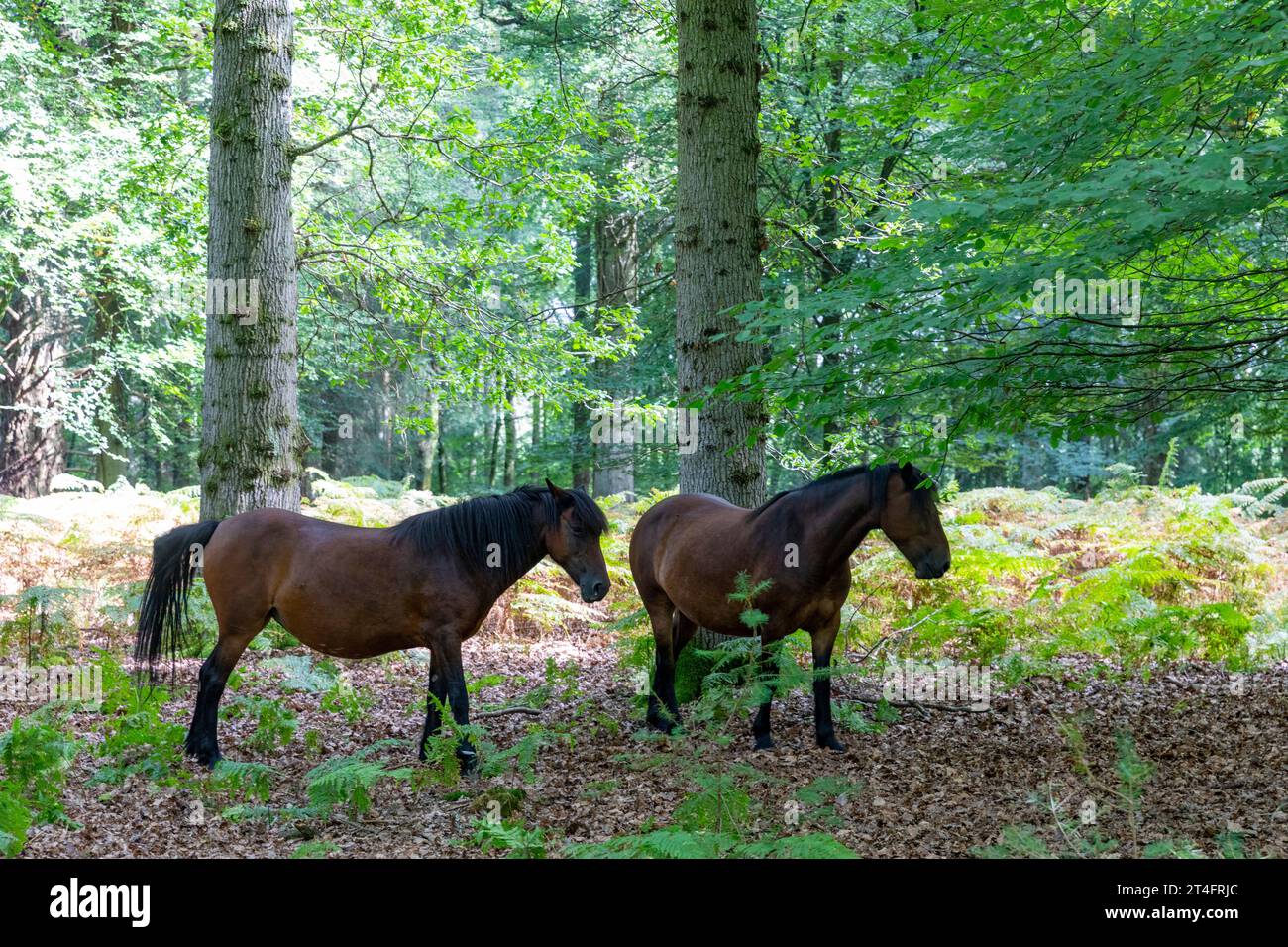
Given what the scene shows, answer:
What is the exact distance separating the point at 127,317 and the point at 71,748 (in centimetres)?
1381

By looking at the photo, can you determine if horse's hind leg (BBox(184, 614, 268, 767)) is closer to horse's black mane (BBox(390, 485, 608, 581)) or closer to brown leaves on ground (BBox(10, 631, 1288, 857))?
brown leaves on ground (BBox(10, 631, 1288, 857))

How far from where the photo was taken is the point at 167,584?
21.7 feet

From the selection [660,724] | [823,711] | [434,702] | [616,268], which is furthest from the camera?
[616,268]

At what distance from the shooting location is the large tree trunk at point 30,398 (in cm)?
1698

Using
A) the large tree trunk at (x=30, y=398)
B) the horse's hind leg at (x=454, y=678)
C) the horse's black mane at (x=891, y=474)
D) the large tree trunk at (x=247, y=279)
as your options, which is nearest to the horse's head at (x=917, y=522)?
the horse's black mane at (x=891, y=474)

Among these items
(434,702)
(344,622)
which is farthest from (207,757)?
(434,702)

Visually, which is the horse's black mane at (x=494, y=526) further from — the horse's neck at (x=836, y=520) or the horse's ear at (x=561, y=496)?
the horse's neck at (x=836, y=520)

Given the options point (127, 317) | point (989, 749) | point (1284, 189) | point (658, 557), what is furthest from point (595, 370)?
point (1284, 189)

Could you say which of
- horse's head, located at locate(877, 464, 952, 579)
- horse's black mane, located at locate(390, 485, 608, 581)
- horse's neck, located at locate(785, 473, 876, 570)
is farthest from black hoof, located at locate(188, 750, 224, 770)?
horse's head, located at locate(877, 464, 952, 579)

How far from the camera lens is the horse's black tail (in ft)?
21.6

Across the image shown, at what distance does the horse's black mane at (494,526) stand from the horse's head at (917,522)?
1871mm

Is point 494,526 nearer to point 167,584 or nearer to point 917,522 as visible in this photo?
point 167,584

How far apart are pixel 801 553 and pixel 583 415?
12654 mm
